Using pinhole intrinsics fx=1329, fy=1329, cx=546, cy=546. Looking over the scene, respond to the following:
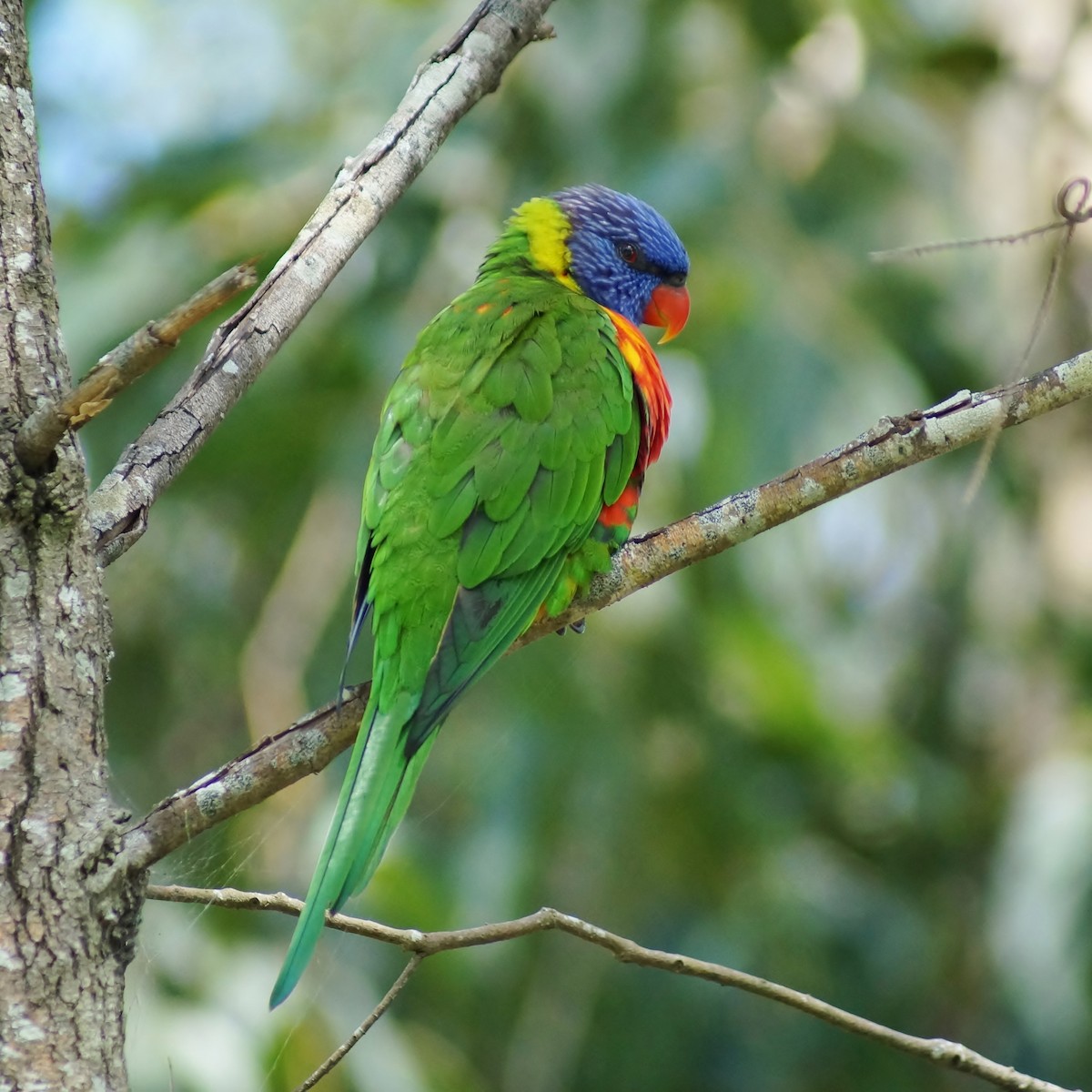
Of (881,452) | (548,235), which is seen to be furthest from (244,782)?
(548,235)

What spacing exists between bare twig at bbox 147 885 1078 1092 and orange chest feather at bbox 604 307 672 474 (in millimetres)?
1178

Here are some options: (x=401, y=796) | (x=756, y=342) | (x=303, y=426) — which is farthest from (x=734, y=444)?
(x=401, y=796)

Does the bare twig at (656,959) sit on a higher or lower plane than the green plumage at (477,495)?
lower

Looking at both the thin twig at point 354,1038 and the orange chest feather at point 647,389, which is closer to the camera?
the thin twig at point 354,1038

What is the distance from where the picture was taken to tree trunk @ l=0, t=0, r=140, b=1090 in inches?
46.5

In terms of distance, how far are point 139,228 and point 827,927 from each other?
334 cm

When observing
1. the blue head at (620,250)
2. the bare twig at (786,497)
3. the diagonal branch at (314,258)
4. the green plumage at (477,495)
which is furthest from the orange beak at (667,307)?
the bare twig at (786,497)

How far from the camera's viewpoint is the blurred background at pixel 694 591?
358 cm

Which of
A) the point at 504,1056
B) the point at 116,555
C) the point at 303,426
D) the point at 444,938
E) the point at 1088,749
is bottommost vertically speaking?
the point at 444,938

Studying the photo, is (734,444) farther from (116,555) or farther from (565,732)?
(116,555)

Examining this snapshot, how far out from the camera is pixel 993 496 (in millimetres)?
4742

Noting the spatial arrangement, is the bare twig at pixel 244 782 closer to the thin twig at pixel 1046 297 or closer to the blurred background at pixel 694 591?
the thin twig at pixel 1046 297

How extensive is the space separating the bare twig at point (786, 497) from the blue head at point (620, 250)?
1163 mm

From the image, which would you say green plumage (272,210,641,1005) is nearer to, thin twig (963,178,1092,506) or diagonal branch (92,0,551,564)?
diagonal branch (92,0,551,564)
